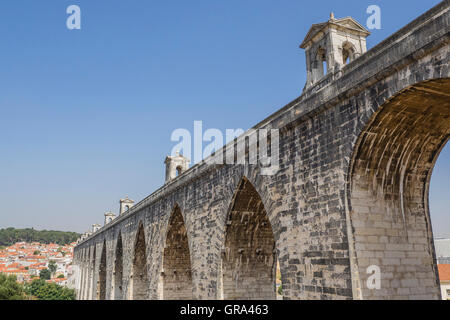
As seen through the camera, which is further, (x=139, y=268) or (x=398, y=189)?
(x=139, y=268)

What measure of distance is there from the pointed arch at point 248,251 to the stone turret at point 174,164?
28.9 ft

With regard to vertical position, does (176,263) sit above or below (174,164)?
below

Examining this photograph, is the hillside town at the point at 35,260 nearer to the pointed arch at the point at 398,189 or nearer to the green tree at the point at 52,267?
the green tree at the point at 52,267

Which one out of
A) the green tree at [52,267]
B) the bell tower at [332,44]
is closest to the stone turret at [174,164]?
the bell tower at [332,44]

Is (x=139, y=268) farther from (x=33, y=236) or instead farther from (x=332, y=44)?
(x=33, y=236)

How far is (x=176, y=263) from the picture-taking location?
17125mm

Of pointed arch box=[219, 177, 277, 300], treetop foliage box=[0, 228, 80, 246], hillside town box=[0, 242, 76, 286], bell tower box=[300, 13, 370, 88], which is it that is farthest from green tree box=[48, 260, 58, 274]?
bell tower box=[300, 13, 370, 88]

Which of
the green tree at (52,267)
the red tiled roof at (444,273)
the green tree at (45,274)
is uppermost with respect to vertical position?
the red tiled roof at (444,273)

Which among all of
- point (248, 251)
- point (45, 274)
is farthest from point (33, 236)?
point (248, 251)

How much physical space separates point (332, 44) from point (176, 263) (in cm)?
1179

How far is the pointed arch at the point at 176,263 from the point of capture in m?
16.6

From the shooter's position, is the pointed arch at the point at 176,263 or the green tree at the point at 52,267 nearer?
the pointed arch at the point at 176,263

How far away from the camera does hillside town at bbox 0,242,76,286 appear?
92000 millimetres
